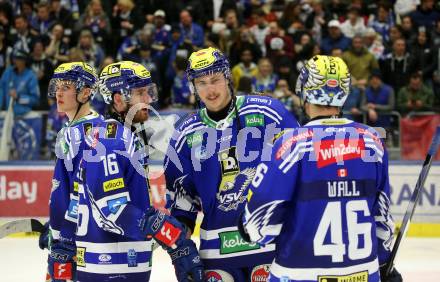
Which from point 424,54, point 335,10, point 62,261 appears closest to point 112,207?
point 62,261

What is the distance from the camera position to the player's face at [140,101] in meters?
4.49

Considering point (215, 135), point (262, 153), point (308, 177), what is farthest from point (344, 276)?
point (215, 135)

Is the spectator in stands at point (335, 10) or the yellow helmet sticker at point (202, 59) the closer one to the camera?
the yellow helmet sticker at point (202, 59)

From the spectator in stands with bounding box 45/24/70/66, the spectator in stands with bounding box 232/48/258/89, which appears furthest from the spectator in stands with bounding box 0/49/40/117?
the spectator in stands with bounding box 232/48/258/89

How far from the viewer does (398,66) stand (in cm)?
1165

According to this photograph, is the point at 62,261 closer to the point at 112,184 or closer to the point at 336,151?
the point at 112,184

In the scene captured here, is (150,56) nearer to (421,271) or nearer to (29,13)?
(29,13)

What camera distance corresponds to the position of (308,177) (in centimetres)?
358

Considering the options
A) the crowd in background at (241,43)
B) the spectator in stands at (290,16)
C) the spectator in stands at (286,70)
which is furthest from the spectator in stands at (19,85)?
the spectator in stands at (290,16)

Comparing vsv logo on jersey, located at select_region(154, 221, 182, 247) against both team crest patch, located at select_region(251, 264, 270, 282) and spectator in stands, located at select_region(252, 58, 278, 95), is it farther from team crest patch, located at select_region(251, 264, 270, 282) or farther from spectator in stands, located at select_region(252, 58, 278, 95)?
spectator in stands, located at select_region(252, 58, 278, 95)

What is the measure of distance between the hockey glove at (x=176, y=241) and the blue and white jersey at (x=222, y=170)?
27cm

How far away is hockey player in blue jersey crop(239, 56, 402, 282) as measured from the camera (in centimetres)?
358

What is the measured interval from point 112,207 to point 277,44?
8200mm

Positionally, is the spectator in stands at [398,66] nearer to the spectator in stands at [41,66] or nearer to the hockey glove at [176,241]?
the spectator in stands at [41,66]
